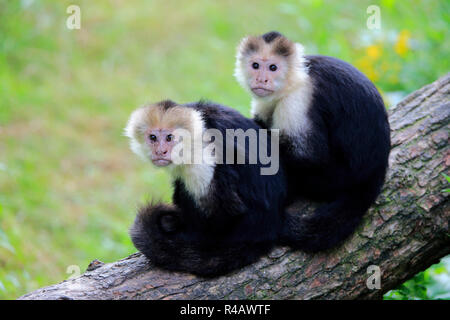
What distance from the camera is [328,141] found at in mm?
4660

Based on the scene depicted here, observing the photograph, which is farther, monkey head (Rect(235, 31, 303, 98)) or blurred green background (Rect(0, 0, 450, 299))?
blurred green background (Rect(0, 0, 450, 299))

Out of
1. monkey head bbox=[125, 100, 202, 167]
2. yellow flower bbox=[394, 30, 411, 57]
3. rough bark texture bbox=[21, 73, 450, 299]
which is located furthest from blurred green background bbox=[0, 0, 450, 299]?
monkey head bbox=[125, 100, 202, 167]

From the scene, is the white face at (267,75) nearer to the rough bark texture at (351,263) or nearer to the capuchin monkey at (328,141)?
the capuchin monkey at (328,141)

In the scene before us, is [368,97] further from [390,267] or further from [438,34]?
[438,34]

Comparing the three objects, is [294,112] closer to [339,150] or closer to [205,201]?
[339,150]

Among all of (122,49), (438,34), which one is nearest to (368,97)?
(438,34)

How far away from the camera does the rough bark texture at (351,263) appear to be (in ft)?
13.1

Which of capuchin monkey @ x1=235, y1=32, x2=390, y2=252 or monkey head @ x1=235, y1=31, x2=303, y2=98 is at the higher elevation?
monkey head @ x1=235, y1=31, x2=303, y2=98

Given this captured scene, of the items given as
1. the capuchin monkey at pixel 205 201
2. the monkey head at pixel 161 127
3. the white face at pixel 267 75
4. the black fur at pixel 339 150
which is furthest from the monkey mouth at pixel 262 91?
the monkey head at pixel 161 127

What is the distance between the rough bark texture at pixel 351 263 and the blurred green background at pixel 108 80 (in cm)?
146

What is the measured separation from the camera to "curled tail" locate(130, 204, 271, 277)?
408cm

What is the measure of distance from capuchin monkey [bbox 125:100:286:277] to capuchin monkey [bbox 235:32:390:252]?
0.32 m

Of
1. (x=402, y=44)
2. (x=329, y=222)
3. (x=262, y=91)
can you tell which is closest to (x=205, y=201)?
(x=329, y=222)

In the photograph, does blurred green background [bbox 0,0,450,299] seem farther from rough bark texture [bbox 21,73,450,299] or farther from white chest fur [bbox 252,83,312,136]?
white chest fur [bbox 252,83,312,136]
